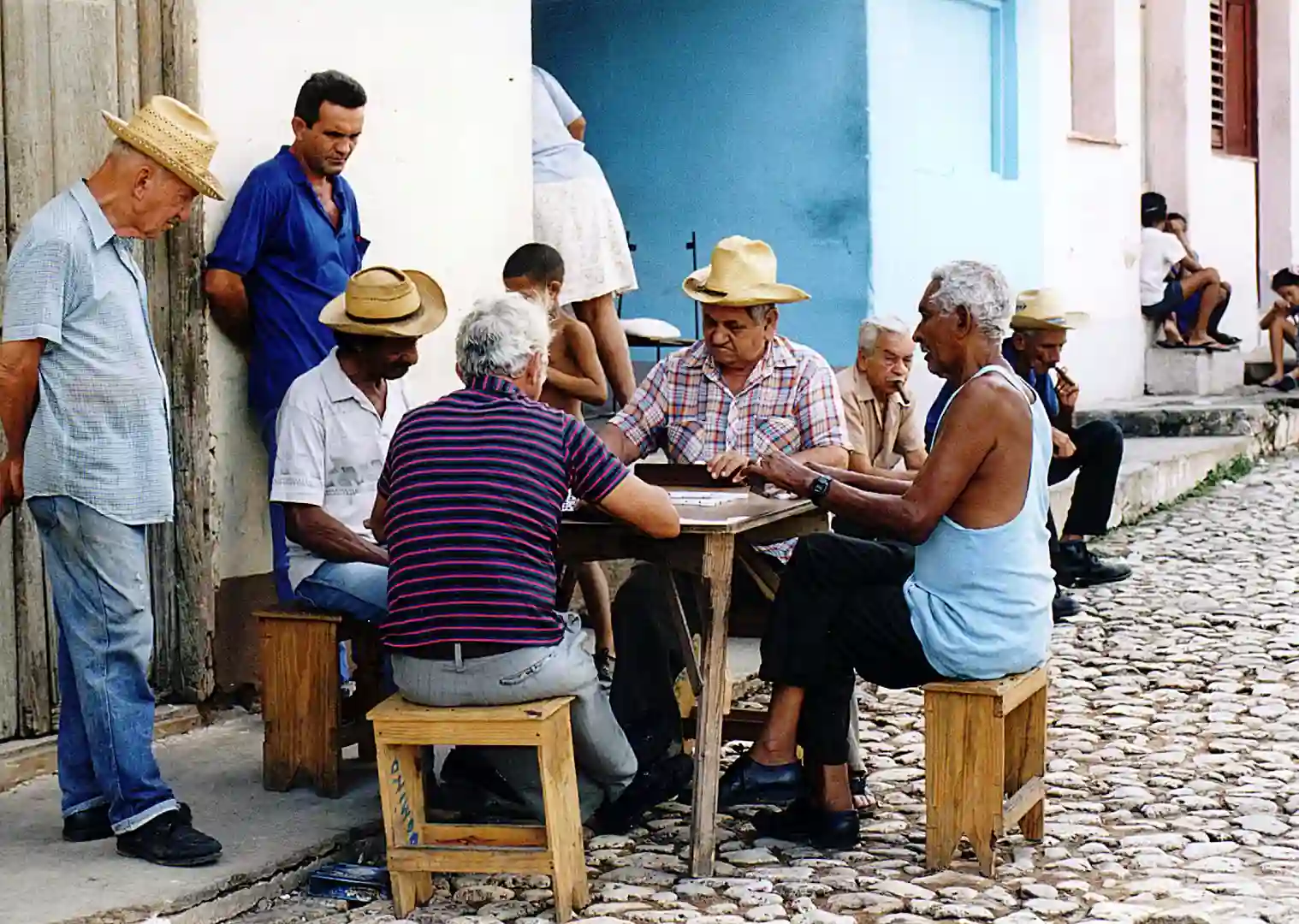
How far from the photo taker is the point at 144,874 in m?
4.30

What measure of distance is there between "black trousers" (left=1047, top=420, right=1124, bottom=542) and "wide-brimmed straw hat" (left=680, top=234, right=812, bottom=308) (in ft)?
12.2

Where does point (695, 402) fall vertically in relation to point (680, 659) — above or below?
above

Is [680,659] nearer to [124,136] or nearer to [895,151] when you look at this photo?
[124,136]

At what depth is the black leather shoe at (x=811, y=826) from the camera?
473 centimetres

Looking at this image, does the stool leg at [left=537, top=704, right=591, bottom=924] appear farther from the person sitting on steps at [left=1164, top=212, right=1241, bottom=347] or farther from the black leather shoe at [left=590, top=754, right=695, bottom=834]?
the person sitting on steps at [left=1164, top=212, right=1241, bottom=347]

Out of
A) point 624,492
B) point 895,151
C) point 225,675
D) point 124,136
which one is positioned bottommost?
point 225,675

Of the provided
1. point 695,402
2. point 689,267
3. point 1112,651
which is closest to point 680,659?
point 695,402

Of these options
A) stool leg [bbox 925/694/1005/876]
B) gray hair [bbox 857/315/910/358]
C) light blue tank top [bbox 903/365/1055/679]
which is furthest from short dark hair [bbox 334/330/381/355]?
gray hair [bbox 857/315/910/358]

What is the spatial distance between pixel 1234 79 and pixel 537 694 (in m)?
14.5

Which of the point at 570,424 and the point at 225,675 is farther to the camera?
the point at 225,675

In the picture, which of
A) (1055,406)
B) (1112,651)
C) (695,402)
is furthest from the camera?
(1055,406)

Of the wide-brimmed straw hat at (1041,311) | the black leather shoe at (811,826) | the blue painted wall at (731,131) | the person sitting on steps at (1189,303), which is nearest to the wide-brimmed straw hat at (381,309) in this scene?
the black leather shoe at (811,826)

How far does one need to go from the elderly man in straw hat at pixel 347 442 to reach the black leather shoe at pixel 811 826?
119 cm

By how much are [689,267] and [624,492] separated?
582cm
